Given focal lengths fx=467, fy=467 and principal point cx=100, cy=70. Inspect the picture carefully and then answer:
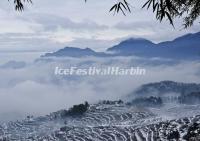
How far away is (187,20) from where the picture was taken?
2486cm

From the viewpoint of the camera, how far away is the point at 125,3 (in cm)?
1341

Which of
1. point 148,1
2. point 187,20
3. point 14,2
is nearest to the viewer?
point 148,1

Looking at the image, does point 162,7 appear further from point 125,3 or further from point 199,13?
point 199,13

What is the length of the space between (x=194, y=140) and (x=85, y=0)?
2052 centimetres

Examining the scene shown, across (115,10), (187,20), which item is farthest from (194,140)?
(115,10)

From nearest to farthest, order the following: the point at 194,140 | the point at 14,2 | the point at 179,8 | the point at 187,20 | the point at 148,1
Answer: the point at 148,1
the point at 14,2
the point at 179,8
the point at 187,20
the point at 194,140

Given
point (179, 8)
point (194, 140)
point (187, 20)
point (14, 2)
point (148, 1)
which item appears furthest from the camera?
point (194, 140)

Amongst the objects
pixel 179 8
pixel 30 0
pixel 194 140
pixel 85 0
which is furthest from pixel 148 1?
pixel 194 140

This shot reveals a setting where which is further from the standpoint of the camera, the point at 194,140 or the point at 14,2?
the point at 194,140

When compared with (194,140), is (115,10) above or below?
above

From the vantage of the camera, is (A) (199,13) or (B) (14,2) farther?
(A) (199,13)

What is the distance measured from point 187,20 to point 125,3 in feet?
39.8

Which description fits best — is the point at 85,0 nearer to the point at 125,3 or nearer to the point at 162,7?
the point at 125,3

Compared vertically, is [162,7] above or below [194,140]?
above
